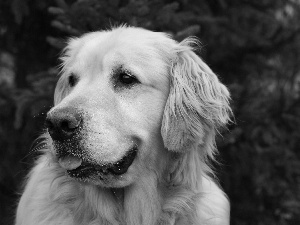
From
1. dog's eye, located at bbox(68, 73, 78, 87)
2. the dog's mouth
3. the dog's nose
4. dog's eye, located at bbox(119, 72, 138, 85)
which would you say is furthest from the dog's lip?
dog's eye, located at bbox(68, 73, 78, 87)

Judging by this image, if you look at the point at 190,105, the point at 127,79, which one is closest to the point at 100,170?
the point at 127,79

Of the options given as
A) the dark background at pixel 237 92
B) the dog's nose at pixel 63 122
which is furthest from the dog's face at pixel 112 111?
the dark background at pixel 237 92

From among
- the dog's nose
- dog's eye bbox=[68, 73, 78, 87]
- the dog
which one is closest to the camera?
the dog's nose

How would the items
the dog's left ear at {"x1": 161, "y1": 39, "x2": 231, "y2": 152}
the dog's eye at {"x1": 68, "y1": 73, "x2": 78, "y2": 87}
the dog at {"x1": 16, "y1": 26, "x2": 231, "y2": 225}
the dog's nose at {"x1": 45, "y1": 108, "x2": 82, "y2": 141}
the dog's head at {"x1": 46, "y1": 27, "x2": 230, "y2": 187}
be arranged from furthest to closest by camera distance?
the dog's eye at {"x1": 68, "y1": 73, "x2": 78, "y2": 87}, the dog's left ear at {"x1": 161, "y1": 39, "x2": 231, "y2": 152}, the dog at {"x1": 16, "y1": 26, "x2": 231, "y2": 225}, the dog's head at {"x1": 46, "y1": 27, "x2": 230, "y2": 187}, the dog's nose at {"x1": 45, "y1": 108, "x2": 82, "y2": 141}

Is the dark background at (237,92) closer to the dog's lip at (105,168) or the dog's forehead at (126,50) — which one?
the dog's forehead at (126,50)

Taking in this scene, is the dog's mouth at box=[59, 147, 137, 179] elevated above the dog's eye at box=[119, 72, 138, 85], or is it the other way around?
the dog's eye at box=[119, 72, 138, 85]

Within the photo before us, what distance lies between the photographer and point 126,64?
3578mm

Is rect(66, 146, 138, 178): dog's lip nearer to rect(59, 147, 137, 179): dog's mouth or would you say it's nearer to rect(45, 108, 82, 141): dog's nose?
rect(59, 147, 137, 179): dog's mouth

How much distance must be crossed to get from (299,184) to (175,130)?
313cm

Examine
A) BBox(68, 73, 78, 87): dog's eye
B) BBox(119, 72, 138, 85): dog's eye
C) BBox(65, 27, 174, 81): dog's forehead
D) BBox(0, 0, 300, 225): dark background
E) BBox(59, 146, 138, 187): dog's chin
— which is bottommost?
BBox(0, 0, 300, 225): dark background

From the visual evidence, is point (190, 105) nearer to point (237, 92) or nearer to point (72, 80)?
point (72, 80)

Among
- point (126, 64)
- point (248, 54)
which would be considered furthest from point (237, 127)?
point (126, 64)

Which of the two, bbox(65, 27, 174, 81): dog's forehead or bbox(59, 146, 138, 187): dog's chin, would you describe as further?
bbox(65, 27, 174, 81): dog's forehead

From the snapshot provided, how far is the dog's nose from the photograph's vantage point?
10.3 feet
